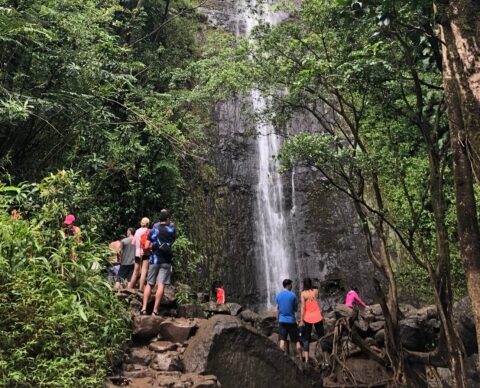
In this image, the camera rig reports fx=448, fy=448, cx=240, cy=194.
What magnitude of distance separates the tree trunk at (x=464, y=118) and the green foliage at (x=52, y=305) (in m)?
3.63

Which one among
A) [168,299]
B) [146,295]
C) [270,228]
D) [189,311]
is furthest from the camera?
[270,228]

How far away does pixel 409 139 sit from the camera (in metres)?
12.4

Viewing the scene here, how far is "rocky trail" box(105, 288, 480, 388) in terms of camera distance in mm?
5672

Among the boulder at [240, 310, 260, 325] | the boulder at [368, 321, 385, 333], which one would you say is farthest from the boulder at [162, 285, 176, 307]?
the boulder at [368, 321, 385, 333]

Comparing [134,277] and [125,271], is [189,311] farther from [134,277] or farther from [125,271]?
[125,271]

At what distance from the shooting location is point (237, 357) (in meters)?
6.34

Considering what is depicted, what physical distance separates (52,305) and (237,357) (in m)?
2.89

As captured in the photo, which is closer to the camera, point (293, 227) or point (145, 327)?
point (145, 327)

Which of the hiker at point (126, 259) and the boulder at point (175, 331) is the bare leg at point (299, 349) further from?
the hiker at point (126, 259)

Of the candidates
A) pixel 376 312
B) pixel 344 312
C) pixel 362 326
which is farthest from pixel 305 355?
pixel 376 312

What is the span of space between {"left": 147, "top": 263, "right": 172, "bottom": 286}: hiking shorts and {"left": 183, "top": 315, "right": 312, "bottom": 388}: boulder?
97 centimetres

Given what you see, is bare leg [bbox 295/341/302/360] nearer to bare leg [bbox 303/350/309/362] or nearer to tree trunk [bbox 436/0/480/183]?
bare leg [bbox 303/350/309/362]

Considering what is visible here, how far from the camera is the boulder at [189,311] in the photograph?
7.54 meters

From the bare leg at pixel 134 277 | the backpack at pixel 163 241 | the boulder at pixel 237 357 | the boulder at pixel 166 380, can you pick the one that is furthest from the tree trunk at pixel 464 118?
the bare leg at pixel 134 277
